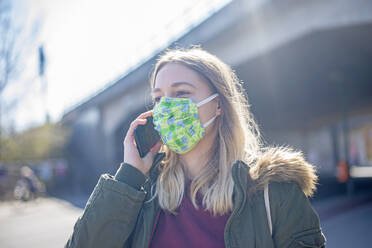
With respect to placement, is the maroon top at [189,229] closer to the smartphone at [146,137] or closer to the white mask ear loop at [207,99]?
the smartphone at [146,137]

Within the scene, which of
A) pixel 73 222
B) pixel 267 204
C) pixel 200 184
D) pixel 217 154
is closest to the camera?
pixel 267 204

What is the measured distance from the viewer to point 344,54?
496 inches

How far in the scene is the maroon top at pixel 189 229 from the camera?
5.39 feet

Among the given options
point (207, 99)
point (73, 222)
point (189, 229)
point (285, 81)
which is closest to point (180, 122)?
point (207, 99)

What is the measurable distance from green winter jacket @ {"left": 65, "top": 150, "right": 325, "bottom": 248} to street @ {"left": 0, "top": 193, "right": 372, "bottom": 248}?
4.86 metres

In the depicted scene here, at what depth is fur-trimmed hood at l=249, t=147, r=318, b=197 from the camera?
1.66m

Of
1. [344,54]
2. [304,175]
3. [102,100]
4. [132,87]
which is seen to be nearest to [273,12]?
[344,54]

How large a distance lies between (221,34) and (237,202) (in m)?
9.85

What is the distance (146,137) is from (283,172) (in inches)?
36.4

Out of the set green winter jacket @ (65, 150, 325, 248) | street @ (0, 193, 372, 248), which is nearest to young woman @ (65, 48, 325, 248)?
green winter jacket @ (65, 150, 325, 248)

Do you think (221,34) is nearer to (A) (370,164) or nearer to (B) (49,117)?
(B) (49,117)

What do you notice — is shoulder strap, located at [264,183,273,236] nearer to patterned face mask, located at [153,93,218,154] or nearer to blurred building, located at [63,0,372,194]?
patterned face mask, located at [153,93,218,154]

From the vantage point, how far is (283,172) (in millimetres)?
1667

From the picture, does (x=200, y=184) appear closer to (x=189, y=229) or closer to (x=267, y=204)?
(x=189, y=229)
